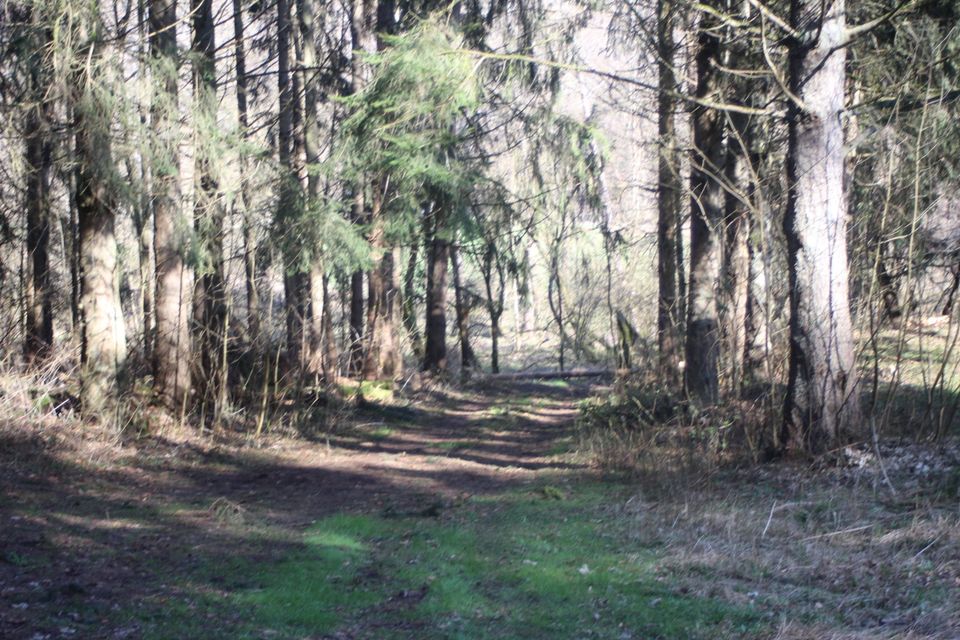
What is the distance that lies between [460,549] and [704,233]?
8.32 m

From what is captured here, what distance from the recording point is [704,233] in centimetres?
1483

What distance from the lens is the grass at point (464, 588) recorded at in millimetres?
6047

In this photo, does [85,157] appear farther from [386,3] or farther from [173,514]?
[386,3]

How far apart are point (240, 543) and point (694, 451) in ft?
18.1

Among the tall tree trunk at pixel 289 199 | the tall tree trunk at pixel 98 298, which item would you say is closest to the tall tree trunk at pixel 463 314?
the tall tree trunk at pixel 289 199

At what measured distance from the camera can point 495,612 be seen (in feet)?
21.1

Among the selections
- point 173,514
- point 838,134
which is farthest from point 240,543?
point 838,134

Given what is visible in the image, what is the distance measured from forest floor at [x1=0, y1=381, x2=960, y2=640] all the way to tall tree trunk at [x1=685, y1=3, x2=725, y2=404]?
2879 mm

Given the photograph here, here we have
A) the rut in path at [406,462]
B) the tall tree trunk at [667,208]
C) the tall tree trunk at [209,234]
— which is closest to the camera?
the rut in path at [406,462]

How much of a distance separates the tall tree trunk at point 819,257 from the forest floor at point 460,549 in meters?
0.70

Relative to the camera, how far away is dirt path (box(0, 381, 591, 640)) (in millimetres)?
6582

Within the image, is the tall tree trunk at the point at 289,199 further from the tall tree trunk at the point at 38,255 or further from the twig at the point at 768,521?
the twig at the point at 768,521

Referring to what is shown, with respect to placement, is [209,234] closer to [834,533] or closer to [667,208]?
[667,208]

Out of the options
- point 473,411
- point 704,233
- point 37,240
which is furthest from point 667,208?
point 37,240
